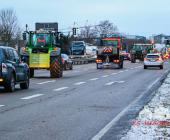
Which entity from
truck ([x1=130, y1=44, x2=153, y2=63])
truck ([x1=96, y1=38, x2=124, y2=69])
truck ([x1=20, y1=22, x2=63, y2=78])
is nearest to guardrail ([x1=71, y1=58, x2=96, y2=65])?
truck ([x1=130, y1=44, x2=153, y2=63])

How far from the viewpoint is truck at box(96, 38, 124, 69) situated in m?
38.9

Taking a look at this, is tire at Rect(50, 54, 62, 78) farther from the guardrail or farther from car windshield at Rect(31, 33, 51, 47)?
the guardrail

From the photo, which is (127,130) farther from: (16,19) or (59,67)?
(16,19)

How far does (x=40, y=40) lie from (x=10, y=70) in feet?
35.9

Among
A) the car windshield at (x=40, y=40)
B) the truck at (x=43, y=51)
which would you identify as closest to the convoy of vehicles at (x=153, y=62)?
the truck at (x=43, y=51)

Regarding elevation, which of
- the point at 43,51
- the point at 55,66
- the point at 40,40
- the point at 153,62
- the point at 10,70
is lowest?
the point at 153,62

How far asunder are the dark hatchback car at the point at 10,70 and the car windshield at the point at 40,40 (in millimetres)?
8746

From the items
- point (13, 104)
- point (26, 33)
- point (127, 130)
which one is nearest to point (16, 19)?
point (26, 33)

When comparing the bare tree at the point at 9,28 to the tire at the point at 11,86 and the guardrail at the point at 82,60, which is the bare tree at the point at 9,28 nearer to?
the guardrail at the point at 82,60

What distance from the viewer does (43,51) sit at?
2586cm

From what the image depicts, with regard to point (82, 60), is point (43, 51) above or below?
above

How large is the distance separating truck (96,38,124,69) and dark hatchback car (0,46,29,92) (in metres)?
22.2

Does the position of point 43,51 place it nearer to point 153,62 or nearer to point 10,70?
point 10,70

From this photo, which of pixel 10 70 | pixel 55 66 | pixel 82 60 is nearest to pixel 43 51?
pixel 55 66
